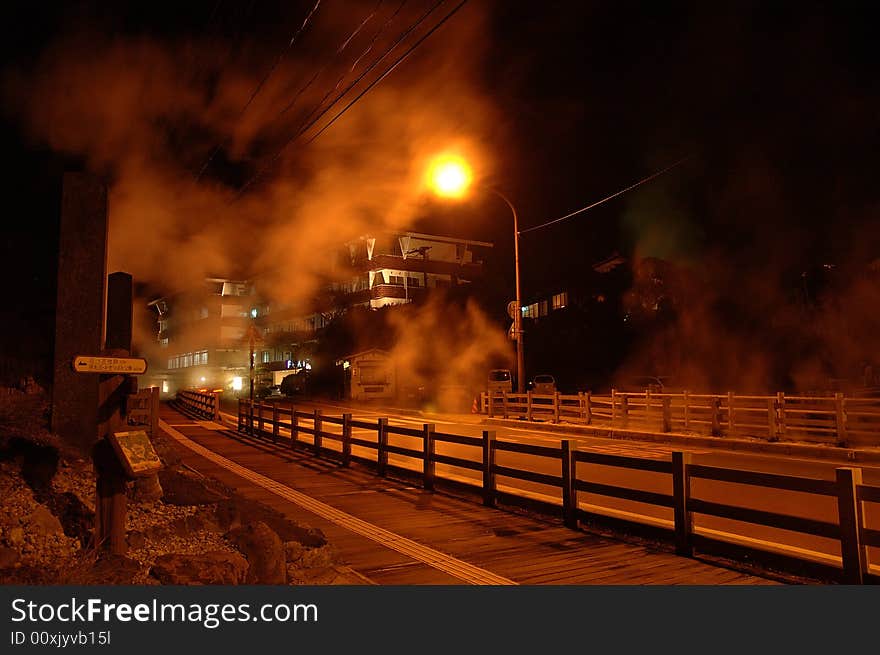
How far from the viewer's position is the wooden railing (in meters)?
13.3

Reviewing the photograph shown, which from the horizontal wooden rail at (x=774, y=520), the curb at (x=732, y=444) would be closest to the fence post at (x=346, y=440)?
the horizontal wooden rail at (x=774, y=520)

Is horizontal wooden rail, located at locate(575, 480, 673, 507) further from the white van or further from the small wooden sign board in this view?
the white van

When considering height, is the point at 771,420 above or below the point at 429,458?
above

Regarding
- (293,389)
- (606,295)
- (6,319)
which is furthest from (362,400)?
(6,319)

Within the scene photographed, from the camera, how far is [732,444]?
47.3 feet

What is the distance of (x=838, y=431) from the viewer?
1317 cm

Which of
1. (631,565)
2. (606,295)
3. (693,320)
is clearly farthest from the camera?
(606,295)

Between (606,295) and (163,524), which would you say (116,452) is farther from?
(606,295)

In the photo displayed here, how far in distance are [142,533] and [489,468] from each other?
13.1 ft

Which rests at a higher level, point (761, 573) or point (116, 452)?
point (116, 452)

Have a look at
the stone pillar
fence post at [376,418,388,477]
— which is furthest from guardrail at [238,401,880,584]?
the stone pillar

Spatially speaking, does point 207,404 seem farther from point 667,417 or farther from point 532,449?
point 532,449

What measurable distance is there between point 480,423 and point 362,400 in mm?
15324

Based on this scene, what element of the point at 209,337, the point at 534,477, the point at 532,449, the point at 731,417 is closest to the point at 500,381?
the point at 731,417
